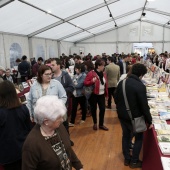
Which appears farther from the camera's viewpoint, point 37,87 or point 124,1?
point 124,1

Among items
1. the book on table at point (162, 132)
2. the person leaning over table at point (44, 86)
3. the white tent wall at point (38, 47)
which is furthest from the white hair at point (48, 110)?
the white tent wall at point (38, 47)

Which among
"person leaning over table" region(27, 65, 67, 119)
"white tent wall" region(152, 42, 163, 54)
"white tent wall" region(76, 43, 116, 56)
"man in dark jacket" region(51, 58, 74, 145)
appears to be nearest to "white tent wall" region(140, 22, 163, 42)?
"white tent wall" region(152, 42, 163, 54)

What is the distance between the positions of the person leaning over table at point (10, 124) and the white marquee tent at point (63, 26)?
4559 mm

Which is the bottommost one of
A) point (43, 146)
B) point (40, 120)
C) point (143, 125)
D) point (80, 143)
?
point (80, 143)

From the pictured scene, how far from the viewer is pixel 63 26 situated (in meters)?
11.0

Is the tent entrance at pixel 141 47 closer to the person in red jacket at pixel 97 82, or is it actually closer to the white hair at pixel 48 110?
the person in red jacket at pixel 97 82

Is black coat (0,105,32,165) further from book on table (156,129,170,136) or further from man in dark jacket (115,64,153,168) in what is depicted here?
book on table (156,129,170,136)

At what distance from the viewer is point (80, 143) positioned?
379 cm

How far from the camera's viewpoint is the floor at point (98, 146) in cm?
310

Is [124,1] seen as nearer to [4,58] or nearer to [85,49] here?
[4,58]

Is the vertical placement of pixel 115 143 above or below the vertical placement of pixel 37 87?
below

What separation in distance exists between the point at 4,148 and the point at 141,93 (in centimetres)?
159

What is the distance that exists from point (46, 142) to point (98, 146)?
2.48 metres

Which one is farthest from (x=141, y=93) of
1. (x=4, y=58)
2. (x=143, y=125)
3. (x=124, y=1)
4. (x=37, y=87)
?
(x=124, y=1)
